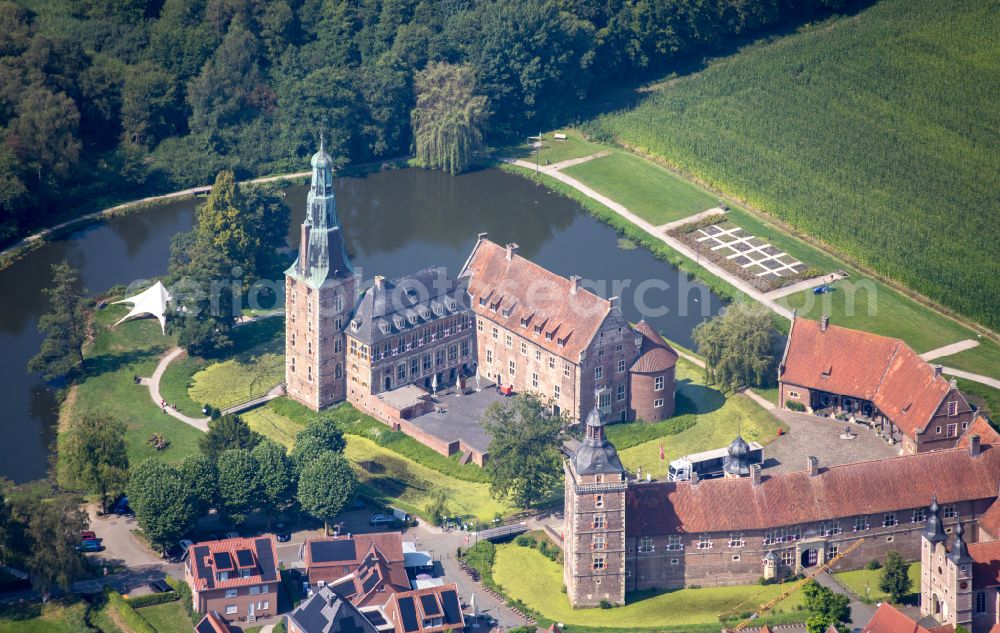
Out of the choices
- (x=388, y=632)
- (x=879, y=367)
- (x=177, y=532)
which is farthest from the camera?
(x=879, y=367)

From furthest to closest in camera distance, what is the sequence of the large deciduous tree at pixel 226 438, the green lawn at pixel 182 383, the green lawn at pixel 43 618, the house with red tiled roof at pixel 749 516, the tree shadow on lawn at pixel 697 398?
1. the green lawn at pixel 182 383
2. the tree shadow on lawn at pixel 697 398
3. the large deciduous tree at pixel 226 438
4. the house with red tiled roof at pixel 749 516
5. the green lawn at pixel 43 618

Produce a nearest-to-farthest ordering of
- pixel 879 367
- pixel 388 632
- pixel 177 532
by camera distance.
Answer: pixel 388 632
pixel 177 532
pixel 879 367

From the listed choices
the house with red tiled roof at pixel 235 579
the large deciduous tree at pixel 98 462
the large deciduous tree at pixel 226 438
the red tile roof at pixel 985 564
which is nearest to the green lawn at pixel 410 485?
the large deciduous tree at pixel 226 438

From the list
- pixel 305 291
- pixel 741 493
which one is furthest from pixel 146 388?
pixel 741 493

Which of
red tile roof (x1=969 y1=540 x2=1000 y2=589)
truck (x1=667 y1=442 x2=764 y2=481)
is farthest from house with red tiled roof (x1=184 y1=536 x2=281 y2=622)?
red tile roof (x1=969 y1=540 x2=1000 y2=589)

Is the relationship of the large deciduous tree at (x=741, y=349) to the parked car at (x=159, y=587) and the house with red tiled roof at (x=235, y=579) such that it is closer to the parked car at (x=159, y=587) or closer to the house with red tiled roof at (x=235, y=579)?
the house with red tiled roof at (x=235, y=579)

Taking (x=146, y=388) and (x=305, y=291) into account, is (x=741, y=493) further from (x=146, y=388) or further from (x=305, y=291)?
(x=146, y=388)

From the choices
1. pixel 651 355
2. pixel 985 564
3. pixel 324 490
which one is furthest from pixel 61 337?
pixel 985 564
